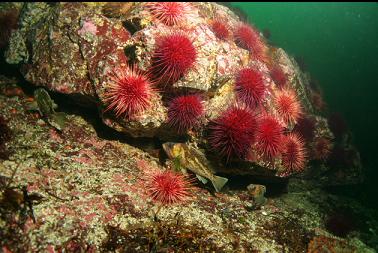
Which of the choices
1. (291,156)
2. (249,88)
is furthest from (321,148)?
(249,88)

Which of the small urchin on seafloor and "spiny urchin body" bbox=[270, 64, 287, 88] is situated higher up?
"spiny urchin body" bbox=[270, 64, 287, 88]

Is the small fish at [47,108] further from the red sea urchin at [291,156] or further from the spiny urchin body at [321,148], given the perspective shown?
the spiny urchin body at [321,148]

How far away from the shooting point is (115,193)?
5.61m

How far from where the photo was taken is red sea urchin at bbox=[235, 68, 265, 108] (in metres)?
7.05

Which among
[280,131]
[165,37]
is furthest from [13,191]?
[280,131]

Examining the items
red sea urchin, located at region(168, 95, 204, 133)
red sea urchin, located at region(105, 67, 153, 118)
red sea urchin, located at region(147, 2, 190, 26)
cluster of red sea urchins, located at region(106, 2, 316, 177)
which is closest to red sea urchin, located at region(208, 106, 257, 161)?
cluster of red sea urchins, located at region(106, 2, 316, 177)

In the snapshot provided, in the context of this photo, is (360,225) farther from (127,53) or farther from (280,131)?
(127,53)

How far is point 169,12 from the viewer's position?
7.02 meters

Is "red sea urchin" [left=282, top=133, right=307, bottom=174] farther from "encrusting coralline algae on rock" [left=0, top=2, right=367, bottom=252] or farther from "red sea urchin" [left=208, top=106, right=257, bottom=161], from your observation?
"red sea urchin" [left=208, top=106, right=257, bottom=161]

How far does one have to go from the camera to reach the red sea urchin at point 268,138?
21.6 ft

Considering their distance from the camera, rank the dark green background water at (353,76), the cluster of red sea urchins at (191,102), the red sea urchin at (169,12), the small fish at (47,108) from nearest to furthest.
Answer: the cluster of red sea urchins at (191,102) < the small fish at (47,108) < the red sea urchin at (169,12) < the dark green background water at (353,76)

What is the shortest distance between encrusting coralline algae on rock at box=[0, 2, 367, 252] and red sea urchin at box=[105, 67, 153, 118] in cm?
3

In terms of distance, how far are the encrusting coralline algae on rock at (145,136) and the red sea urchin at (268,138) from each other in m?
0.03

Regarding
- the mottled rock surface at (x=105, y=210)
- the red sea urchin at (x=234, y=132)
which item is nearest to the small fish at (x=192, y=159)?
the mottled rock surface at (x=105, y=210)
